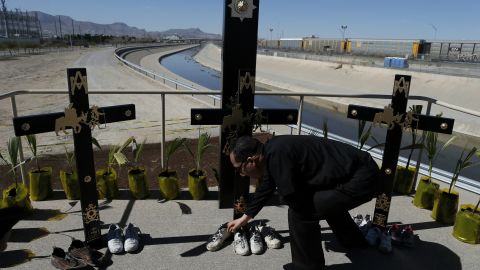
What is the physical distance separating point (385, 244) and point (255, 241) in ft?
4.03

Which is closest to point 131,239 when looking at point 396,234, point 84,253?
point 84,253

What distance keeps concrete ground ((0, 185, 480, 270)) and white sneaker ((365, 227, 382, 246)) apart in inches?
4.0

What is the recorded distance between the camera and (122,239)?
3.60 meters

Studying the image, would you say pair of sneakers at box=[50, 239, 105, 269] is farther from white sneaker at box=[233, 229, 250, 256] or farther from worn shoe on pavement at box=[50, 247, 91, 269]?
white sneaker at box=[233, 229, 250, 256]

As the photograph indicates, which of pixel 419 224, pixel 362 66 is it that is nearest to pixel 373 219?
pixel 419 224

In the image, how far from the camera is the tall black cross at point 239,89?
374cm

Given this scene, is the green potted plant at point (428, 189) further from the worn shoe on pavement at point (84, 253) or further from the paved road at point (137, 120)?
the worn shoe on pavement at point (84, 253)

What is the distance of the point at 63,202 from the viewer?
174 inches

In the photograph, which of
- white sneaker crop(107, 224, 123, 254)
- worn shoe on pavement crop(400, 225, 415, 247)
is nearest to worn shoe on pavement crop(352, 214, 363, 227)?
worn shoe on pavement crop(400, 225, 415, 247)

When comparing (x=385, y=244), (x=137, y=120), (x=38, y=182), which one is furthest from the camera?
(x=137, y=120)

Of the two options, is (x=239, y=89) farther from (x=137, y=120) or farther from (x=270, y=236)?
(x=137, y=120)

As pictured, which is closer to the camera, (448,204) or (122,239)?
(122,239)

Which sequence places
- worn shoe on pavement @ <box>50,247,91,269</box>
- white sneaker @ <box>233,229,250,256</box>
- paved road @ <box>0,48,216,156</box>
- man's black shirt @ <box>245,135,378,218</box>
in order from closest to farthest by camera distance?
man's black shirt @ <box>245,135,378,218</box>, worn shoe on pavement @ <box>50,247,91,269</box>, white sneaker @ <box>233,229,250,256</box>, paved road @ <box>0,48,216,156</box>

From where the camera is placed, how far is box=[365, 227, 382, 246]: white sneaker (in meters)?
3.73
